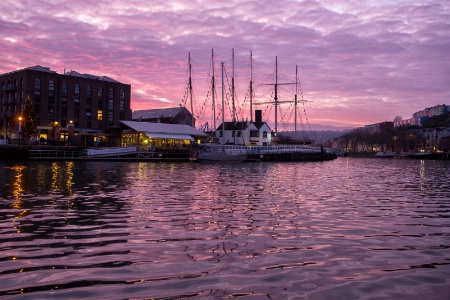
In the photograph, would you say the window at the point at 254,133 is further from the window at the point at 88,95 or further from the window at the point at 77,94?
the window at the point at 77,94

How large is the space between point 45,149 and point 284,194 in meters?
57.8

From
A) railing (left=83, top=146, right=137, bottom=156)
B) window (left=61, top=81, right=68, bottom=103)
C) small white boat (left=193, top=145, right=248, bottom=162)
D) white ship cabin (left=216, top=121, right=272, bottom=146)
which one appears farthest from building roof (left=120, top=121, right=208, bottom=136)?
window (left=61, top=81, right=68, bottom=103)

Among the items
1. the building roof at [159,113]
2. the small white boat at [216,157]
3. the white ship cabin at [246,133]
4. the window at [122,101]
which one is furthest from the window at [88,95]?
the small white boat at [216,157]


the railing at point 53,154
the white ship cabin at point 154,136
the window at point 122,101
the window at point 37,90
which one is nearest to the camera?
the railing at point 53,154

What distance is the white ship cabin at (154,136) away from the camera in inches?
3356

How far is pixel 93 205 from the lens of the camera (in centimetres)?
1616

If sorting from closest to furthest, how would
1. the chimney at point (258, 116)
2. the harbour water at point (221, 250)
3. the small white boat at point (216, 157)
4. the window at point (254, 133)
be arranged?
the harbour water at point (221, 250)
the small white boat at point (216, 157)
the window at point (254, 133)
the chimney at point (258, 116)

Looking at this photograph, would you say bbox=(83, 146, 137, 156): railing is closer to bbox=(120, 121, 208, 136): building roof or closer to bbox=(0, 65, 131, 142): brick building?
bbox=(120, 121, 208, 136): building roof

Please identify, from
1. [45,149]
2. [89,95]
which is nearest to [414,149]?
[89,95]

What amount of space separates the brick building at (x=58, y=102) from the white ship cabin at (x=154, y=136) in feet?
33.4

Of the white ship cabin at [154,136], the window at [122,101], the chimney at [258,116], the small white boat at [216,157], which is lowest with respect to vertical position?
the small white boat at [216,157]

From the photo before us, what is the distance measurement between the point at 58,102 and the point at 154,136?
2519cm

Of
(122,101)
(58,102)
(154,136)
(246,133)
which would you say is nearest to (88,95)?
(58,102)

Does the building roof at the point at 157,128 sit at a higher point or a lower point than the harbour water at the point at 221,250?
higher
